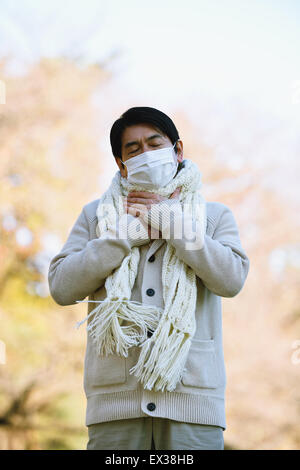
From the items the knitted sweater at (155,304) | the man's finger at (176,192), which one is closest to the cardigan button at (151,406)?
the knitted sweater at (155,304)

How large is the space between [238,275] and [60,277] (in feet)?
2.03

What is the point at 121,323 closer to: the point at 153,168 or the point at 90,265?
the point at 90,265

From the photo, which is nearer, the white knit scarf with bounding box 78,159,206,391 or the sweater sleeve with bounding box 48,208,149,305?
the white knit scarf with bounding box 78,159,206,391

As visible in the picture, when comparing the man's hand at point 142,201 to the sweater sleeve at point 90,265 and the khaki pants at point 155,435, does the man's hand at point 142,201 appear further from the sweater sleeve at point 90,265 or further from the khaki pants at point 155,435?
the khaki pants at point 155,435

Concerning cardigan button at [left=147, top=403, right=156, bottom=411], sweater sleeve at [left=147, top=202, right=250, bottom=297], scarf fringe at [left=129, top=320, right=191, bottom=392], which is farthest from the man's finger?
cardigan button at [left=147, top=403, right=156, bottom=411]

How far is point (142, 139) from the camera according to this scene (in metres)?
1.92

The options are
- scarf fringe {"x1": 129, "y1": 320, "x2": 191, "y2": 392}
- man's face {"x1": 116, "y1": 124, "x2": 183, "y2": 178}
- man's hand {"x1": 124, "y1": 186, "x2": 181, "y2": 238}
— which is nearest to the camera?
scarf fringe {"x1": 129, "y1": 320, "x2": 191, "y2": 392}

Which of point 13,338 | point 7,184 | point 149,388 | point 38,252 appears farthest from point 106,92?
point 149,388

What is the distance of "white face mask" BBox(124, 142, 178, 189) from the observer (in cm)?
189

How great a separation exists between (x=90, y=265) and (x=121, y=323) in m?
0.22

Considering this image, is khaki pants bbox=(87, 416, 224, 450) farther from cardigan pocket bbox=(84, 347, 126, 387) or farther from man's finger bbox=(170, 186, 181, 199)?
man's finger bbox=(170, 186, 181, 199)

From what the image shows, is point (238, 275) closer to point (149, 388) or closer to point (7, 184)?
point (149, 388)

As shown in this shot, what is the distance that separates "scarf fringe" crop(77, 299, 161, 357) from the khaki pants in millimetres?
230

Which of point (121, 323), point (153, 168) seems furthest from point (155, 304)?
point (153, 168)
